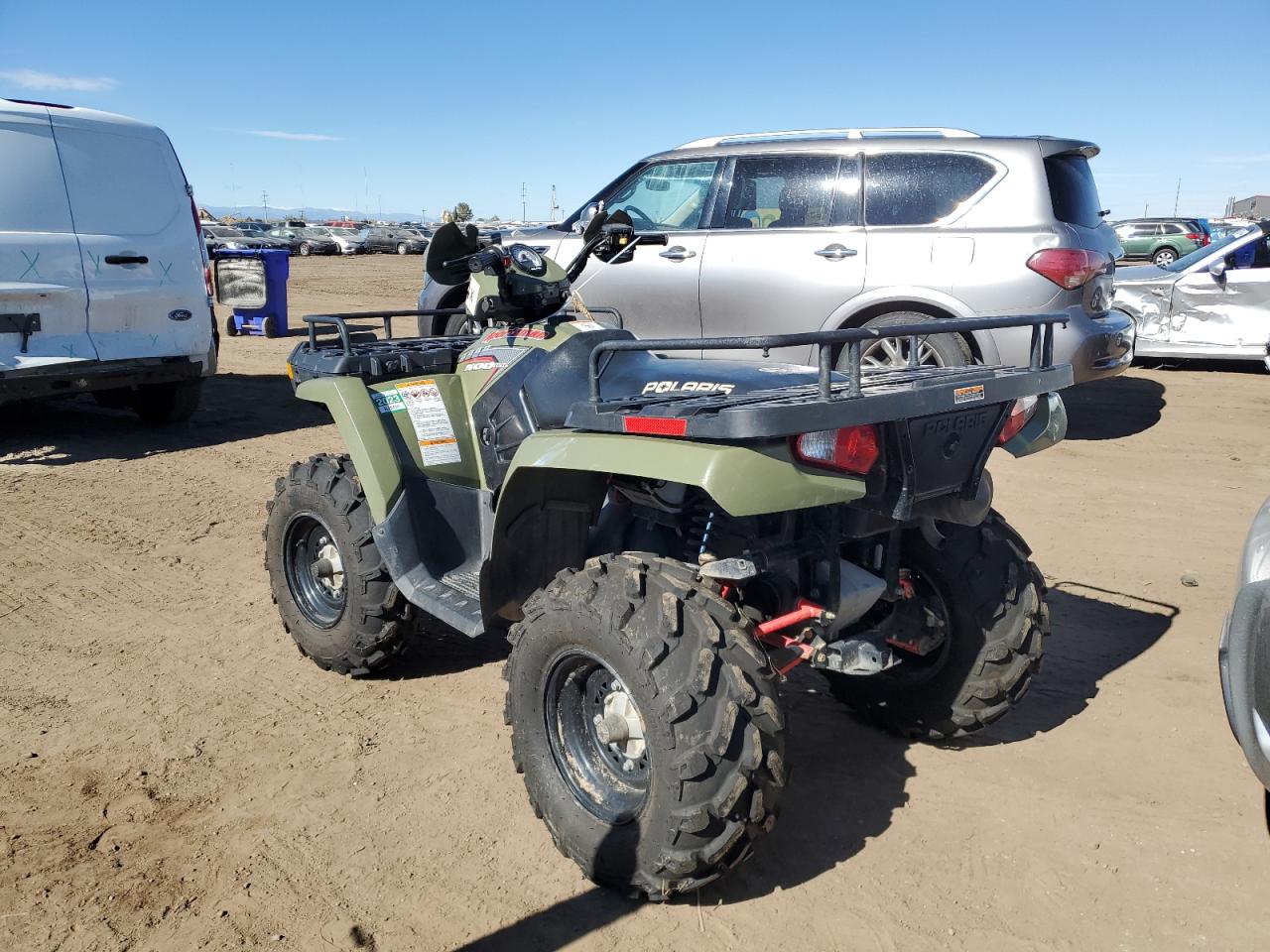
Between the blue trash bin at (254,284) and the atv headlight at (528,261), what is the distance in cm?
903

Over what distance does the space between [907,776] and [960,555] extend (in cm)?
72

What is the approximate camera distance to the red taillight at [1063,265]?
638 centimetres

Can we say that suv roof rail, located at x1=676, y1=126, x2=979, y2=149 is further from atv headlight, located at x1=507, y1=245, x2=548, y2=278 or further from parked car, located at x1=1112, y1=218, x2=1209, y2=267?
parked car, located at x1=1112, y1=218, x2=1209, y2=267

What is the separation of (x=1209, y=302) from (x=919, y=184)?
5668 mm

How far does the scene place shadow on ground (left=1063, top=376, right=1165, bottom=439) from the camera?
808 centimetres

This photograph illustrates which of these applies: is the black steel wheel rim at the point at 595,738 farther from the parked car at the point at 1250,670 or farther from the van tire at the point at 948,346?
the van tire at the point at 948,346

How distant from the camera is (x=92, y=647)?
424 centimetres

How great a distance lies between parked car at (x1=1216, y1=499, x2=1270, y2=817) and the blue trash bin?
1104 cm

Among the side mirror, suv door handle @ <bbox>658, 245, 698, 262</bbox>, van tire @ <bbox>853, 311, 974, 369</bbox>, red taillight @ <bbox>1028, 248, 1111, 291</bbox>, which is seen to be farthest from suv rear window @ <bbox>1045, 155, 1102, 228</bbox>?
the side mirror

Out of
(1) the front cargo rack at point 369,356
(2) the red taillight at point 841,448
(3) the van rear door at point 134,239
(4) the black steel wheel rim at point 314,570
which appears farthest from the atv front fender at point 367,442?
(3) the van rear door at point 134,239

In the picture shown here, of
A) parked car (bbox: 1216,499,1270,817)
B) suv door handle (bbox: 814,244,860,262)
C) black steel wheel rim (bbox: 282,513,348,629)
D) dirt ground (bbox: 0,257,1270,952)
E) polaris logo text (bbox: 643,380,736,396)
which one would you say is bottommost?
dirt ground (bbox: 0,257,1270,952)

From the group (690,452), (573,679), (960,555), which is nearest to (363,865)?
(573,679)

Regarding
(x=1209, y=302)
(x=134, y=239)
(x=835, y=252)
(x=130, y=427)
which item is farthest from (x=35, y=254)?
(x=1209, y=302)

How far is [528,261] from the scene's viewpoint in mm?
3551
